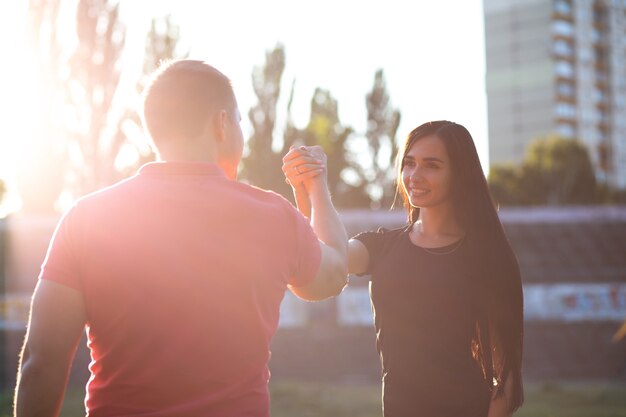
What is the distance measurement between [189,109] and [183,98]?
30 millimetres

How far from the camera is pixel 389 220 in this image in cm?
1731

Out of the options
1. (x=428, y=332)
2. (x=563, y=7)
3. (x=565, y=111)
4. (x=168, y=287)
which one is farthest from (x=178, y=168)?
(x=563, y=7)

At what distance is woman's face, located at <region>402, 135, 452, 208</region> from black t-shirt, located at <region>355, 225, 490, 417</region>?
0.67 ft

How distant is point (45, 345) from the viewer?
5.80 feet

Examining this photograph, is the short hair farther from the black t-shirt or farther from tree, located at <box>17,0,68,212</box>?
tree, located at <box>17,0,68,212</box>

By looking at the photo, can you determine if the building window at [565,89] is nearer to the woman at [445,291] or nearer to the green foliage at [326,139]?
the green foliage at [326,139]

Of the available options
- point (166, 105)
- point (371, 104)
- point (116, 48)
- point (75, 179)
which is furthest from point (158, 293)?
point (371, 104)

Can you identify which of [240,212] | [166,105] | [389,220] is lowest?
[389,220]

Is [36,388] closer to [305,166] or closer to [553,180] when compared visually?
[305,166]

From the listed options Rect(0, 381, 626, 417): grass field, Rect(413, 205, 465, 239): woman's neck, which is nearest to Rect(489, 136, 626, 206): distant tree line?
Rect(0, 381, 626, 417): grass field

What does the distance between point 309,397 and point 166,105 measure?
1070cm

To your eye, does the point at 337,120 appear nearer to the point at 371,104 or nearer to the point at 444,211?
the point at 371,104

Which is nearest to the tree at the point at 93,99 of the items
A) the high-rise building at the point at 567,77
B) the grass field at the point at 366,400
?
the grass field at the point at 366,400

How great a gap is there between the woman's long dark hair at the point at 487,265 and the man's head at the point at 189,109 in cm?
146
